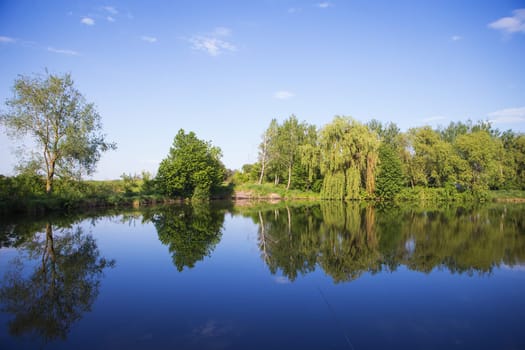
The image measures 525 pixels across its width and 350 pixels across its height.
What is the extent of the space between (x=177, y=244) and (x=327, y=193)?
2451cm

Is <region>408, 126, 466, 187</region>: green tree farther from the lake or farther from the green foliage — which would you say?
the lake

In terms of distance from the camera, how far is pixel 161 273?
26.3ft

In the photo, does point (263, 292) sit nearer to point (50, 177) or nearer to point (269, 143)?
point (50, 177)

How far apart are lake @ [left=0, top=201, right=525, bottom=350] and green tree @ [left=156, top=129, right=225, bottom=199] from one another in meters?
22.6

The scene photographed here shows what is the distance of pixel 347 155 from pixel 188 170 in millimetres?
16956

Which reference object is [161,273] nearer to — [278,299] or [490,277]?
[278,299]

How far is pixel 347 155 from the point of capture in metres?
32.4

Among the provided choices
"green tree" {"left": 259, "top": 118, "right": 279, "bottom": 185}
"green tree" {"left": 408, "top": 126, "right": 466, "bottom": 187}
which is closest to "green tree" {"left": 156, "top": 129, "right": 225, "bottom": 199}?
"green tree" {"left": 259, "top": 118, "right": 279, "bottom": 185}

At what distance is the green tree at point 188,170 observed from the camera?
115ft

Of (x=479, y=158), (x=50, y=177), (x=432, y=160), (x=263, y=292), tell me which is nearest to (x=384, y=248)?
(x=263, y=292)

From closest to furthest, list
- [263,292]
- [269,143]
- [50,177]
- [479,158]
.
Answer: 1. [263,292]
2. [50,177]
3. [479,158]
4. [269,143]

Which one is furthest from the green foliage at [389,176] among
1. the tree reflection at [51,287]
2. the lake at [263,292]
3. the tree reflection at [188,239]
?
the tree reflection at [51,287]

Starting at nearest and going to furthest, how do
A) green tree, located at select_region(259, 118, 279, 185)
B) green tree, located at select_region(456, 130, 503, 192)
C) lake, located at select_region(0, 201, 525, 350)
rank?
lake, located at select_region(0, 201, 525, 350)
green tree, located at select_region(456, 130, 503, 192)
green tree, located at select_region(259, 118, 279, 185)

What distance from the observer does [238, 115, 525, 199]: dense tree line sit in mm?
32812
